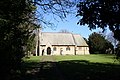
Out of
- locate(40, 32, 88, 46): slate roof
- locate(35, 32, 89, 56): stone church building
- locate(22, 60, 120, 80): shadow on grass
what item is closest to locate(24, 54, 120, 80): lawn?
locate(22, 60, 120, 80): shadow on grass

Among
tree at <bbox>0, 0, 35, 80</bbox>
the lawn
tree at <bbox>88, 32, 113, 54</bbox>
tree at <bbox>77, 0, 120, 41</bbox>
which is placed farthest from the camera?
tree at <bbox>88, 32, 113, 54</bbox>

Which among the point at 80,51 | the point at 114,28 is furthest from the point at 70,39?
the point at 114,28

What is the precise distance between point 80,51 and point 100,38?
35.3 ft

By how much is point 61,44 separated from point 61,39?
8.34 ft

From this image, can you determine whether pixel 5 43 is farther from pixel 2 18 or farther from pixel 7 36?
pixel 2 18

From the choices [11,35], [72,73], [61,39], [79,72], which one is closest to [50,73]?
[72,73]

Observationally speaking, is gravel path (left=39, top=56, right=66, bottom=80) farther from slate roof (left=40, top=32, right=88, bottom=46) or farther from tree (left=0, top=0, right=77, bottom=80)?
slate roof (left=40, top=32, right=88, bottom=46)

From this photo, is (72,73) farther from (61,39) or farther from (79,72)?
(61,39)

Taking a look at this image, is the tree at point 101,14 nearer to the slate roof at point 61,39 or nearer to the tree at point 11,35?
the tree at point 11,35

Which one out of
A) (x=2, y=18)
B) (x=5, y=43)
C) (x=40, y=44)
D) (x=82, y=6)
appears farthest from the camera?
(x=40, y=44)

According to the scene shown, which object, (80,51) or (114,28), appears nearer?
(114,28)

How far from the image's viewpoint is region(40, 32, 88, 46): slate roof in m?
112

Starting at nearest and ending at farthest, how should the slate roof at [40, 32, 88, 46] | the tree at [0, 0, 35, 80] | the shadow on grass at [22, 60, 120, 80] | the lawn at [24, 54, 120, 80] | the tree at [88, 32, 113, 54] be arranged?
the tree at [0, 0, 35, 80] < the shadow on grass at [22, 60, 120, 80] < the lawn at [24, 54, 120, 80] < the tree at [88, 32, 113, 54] < the slate roof at [40, 32, 88, 46]

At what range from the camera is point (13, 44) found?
17.0 m
